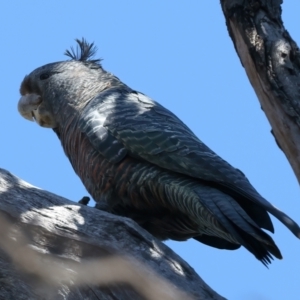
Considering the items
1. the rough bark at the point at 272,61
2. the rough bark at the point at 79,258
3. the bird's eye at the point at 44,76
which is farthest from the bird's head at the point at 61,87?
the rough bark at the point at 79,258

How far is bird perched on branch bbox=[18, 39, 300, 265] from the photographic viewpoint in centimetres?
446

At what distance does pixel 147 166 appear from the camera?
5.25 metres

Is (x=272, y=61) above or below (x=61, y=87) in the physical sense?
below

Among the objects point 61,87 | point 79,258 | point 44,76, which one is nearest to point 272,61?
point 79,258

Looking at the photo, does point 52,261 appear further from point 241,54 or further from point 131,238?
point 241,54

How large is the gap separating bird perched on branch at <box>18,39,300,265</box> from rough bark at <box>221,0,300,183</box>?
0.50 meters

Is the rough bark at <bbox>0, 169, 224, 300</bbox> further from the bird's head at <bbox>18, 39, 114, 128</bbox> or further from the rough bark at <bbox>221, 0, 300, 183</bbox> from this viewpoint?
the bird's head at <bbox>18, 39, 114, 128</bbox>

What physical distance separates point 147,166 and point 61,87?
1576 millimetres

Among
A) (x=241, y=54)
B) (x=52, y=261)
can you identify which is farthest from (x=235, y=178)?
(x=52, y=261)

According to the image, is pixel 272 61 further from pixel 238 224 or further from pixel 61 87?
pixel 61 87

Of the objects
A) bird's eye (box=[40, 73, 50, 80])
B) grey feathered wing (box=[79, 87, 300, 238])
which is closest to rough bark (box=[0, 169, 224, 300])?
grey feathered wing (box=[79, 87, 300, 238])

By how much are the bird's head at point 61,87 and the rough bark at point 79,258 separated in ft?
8.57

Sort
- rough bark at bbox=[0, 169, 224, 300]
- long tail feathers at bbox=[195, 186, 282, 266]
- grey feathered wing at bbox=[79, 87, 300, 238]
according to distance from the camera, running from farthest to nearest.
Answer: grey feathered wing at bbox=[79, 87, 300, 238] < long tail feathers at bbox=[195, 186, 282, 266] < rough bark at bbox=[0, 169, 224, 300]

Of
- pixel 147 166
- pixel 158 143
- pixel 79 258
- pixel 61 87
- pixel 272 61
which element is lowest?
pixel 79 258
